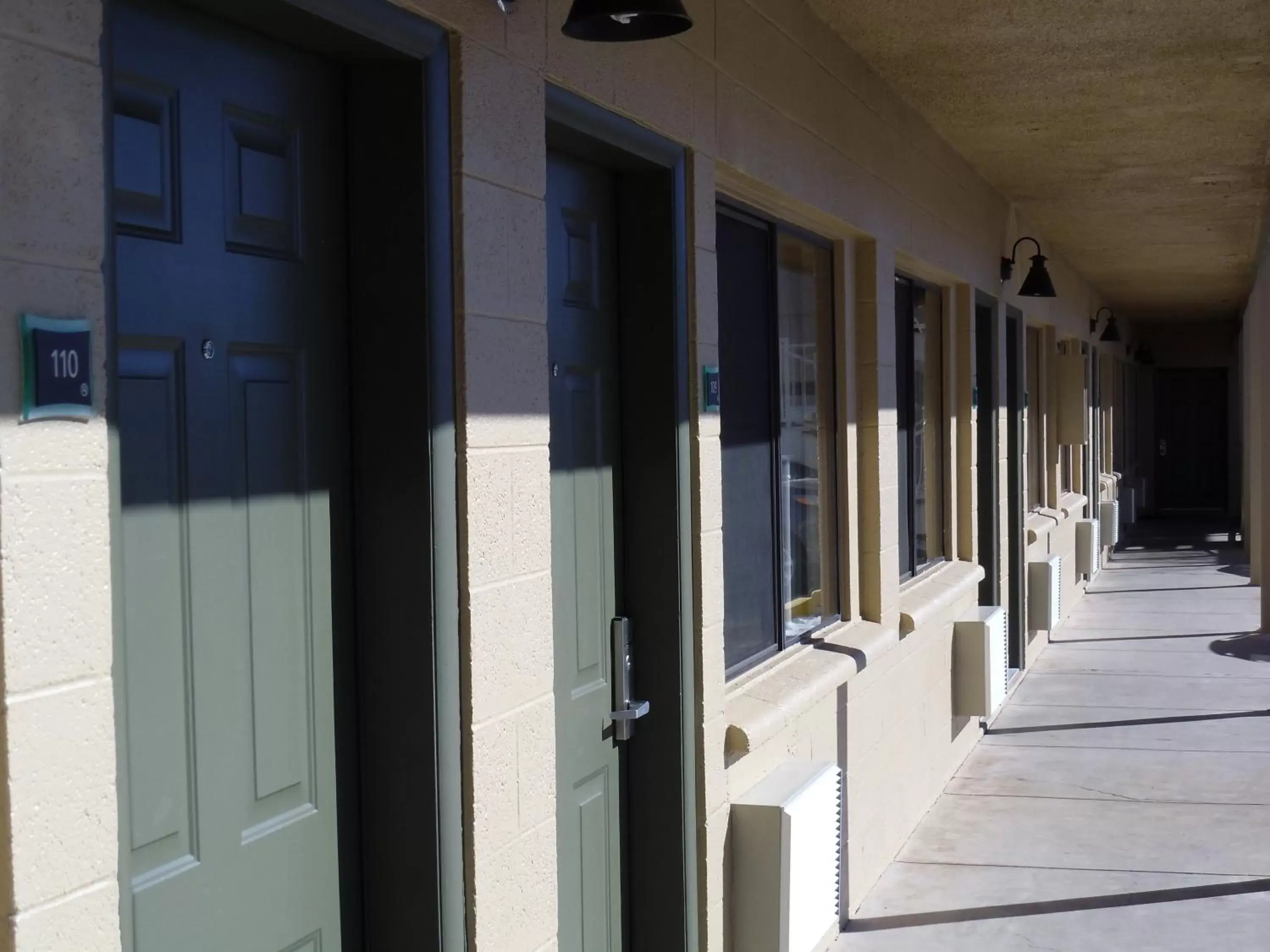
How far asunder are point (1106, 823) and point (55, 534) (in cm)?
531

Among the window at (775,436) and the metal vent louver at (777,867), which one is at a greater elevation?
the window at (775,436)

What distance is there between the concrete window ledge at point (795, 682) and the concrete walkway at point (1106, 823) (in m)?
0.93

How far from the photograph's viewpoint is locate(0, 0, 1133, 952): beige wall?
154cm

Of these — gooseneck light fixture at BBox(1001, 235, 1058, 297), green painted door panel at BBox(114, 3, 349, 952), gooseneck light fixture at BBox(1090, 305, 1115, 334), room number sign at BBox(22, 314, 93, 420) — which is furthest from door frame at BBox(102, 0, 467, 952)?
gooseneck light fixture at BBox(1090, 305, 1115, 334)

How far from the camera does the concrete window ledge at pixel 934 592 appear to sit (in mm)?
5699

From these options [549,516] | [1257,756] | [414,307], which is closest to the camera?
[414,307]

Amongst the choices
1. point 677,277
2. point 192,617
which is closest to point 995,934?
point 677,277

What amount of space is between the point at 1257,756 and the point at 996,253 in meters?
3.09

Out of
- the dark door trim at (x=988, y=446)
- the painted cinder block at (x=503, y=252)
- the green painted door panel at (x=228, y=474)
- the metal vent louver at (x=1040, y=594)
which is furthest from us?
the metal vent louver at (x=1040, y=594)

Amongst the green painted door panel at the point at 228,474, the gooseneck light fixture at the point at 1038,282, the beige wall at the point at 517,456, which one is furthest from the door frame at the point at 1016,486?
the green painted door panel at the point at 228,474

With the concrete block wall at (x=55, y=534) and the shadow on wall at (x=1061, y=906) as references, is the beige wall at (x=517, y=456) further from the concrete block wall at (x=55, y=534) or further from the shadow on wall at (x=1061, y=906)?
the shadow on wall at (x=1061, y=906)

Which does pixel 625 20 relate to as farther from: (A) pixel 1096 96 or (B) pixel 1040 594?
(B) pixel 1040 594

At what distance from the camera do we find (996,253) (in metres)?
8.27

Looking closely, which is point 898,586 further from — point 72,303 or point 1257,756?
point 72,303
